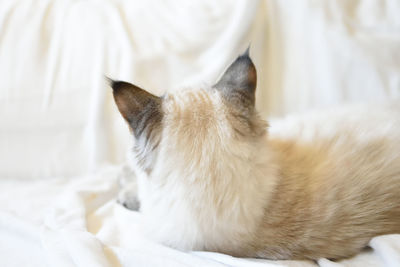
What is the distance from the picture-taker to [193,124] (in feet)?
2.93

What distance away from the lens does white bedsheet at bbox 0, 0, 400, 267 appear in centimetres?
152

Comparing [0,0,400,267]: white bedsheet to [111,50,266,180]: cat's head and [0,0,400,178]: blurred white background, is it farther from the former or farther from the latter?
[111,50,266,180]: cat's head

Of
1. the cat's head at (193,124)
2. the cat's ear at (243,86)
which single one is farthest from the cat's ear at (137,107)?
the cat's ear at (243,86)

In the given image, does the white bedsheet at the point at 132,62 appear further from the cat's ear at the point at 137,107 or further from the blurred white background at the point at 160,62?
the cat's ear at the point at 137,107

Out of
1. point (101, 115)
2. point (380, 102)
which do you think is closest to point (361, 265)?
point (380, 102)

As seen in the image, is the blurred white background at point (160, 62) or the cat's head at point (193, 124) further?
the blurred white background at point (160, 62)

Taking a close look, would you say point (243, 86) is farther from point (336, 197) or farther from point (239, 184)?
point (336, 197)

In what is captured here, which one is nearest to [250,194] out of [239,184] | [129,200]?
[239,184]

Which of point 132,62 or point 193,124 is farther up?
point 132,62

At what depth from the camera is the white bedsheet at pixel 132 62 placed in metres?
1.52

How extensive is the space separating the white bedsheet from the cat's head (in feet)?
1.68

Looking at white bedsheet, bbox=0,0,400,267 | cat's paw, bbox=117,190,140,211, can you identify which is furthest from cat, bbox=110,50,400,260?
white bedsheet, bbox=0,0,400,267

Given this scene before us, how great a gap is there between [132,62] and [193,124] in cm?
85

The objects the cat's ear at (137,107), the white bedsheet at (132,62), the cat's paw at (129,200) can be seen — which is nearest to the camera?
the cat's ear at (137,107)
